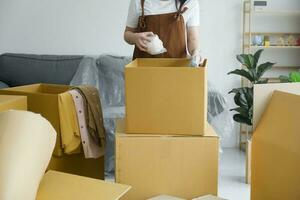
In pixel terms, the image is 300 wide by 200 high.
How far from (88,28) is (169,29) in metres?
2.08

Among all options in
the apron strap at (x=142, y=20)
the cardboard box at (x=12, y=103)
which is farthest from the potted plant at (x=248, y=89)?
the cardboard box at (x=12, y=103)

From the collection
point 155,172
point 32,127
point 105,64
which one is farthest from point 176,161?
point 105,64

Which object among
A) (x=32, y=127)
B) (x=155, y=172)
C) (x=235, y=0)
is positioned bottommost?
(x=155, y=172)

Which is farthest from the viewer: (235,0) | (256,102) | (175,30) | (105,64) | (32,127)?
(235,0)

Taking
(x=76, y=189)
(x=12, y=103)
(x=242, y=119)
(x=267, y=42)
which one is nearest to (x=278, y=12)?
(x=267, y=42)

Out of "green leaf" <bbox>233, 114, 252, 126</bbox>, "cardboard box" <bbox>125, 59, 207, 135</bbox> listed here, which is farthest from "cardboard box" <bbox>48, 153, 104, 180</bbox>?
"green leaf" <bbox>233, 114, 252, 126</bbox>

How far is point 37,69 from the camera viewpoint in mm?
3311

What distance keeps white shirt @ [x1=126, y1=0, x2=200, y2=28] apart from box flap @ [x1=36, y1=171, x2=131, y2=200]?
32.9 inches

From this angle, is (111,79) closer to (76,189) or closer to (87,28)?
(87,28)

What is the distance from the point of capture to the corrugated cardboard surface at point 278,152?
3.70 feet

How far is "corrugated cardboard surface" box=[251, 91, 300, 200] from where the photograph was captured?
113cm

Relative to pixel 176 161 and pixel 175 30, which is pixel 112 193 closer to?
pixel 176 161

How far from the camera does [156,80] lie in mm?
1329

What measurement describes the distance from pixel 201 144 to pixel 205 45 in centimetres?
235
